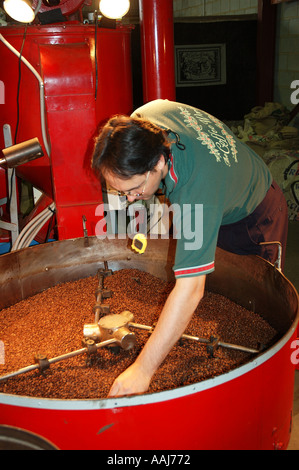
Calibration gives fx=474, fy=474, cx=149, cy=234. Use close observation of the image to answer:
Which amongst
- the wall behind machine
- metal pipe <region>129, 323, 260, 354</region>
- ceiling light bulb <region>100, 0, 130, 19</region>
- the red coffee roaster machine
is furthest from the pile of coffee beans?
the wall behind machine

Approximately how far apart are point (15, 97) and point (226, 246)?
1210 mm

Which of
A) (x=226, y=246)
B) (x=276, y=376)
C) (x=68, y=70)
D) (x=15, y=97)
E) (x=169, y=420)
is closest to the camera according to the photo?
(x=169, y=420)

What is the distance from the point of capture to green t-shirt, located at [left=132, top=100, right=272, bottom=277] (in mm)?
1132

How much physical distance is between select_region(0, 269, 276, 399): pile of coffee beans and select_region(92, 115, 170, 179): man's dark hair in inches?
24.1

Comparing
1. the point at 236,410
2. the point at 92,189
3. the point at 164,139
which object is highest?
the point at 164,139

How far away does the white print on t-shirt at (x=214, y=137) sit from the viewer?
1.24 m

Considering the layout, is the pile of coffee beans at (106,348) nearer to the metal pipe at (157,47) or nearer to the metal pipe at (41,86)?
the metal pipe at (41,86)

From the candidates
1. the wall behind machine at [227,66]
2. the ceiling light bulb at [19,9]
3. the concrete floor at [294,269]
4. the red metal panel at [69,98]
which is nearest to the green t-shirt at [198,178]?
the red metal panel at [69,98]

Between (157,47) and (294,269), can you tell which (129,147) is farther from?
(294,269)

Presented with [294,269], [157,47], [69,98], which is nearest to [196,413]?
[69,98]

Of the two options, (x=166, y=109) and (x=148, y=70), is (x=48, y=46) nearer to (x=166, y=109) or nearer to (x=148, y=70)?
(x=148, y=70)

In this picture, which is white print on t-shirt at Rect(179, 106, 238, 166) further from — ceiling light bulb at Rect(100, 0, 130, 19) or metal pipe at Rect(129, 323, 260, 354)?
ceiling light bulb at Rect(100, 0, 130, 19)

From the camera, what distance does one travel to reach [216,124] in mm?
→ 1379

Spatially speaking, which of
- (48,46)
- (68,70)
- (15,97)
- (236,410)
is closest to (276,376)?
(236,410)
